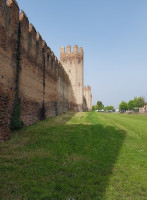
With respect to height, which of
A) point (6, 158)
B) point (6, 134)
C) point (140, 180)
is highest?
point (6, 134)

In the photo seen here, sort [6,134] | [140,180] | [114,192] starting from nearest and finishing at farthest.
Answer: [114,192]
[140,180]
[6,134]

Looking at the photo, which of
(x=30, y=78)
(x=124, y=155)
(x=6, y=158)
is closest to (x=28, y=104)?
(x=30, y=78)

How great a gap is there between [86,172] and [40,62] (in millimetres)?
10743

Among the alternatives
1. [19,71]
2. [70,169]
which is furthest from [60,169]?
[19,71]

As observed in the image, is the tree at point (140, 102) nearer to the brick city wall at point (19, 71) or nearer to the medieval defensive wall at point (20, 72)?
the medieval defensive wall at point (20, 72)

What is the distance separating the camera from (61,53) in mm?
38656

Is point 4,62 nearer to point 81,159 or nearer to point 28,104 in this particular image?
point 28,104

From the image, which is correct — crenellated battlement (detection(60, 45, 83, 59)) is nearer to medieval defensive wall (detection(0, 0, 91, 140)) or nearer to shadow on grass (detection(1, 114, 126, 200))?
medieval defensive wall (detection(0, 0, 91, 140))

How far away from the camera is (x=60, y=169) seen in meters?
4.55

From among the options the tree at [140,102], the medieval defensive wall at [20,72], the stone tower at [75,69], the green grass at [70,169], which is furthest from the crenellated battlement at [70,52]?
the tree at [140,102]

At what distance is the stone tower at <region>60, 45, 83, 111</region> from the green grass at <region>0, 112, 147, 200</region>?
2898cm

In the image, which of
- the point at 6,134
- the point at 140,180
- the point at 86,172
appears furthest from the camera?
the point at 6,134

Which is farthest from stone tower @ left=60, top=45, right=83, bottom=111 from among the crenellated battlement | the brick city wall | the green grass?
the green grass

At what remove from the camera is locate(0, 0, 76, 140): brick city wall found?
764 cm
